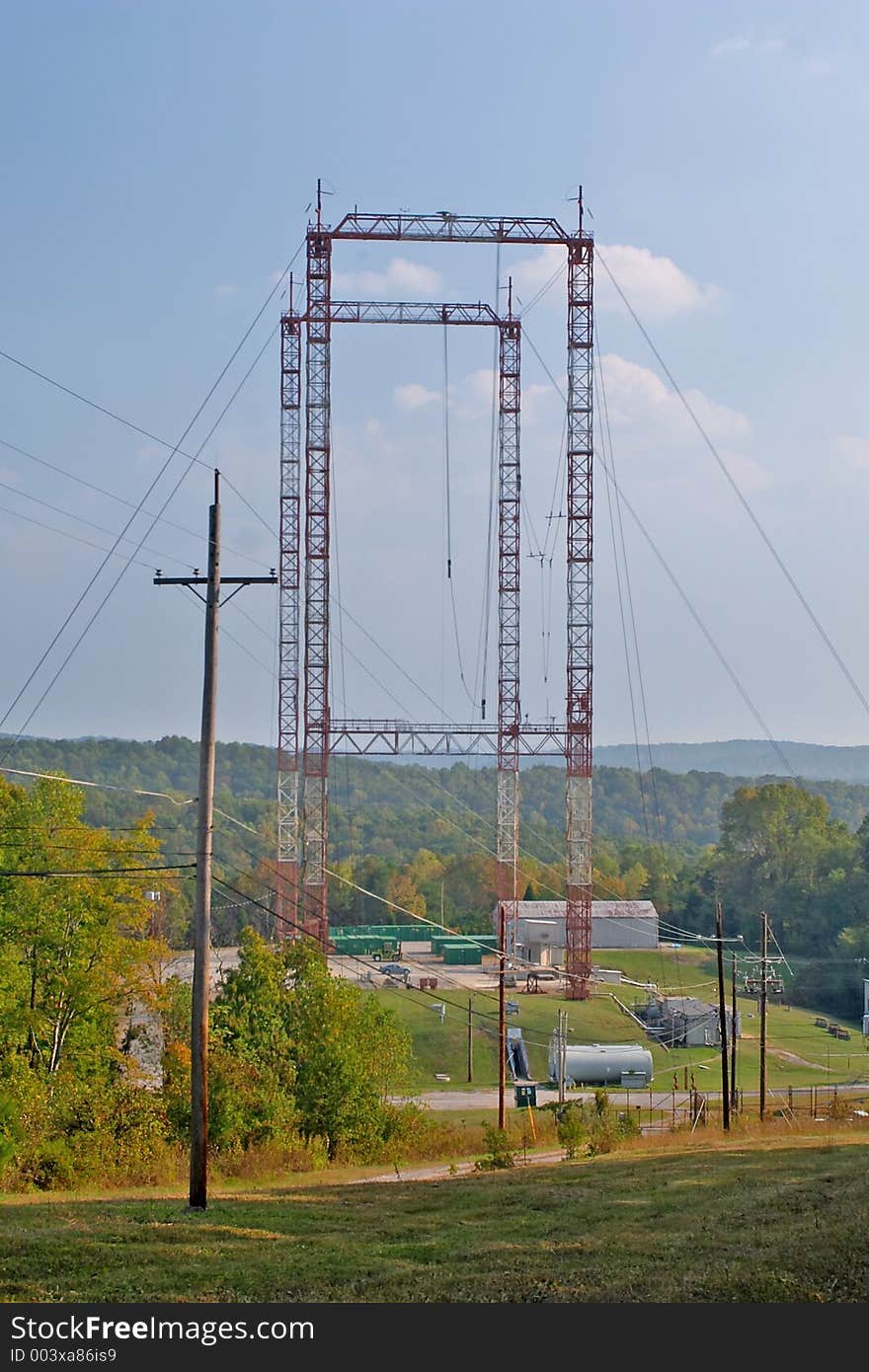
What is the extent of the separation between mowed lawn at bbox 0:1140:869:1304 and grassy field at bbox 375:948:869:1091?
3459cm

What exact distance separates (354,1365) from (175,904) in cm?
10111

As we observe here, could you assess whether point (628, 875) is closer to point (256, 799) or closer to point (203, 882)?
point (256, 799)

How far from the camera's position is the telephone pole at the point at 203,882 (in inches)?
646

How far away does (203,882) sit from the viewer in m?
17.0

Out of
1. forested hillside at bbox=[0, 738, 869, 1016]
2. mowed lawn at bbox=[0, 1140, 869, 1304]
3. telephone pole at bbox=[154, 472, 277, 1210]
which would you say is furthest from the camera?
forested hillside at bbox=[0, 738, 869, 1016]

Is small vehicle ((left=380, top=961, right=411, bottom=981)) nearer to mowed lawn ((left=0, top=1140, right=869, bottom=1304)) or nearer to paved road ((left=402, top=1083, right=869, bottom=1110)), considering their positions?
paved road ((left=402, top=1083, right=869, bottom=1110))

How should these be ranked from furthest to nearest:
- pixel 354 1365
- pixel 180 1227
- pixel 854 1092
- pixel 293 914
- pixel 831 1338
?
pixel 293 914 < pixel 854 1092 < pixel 180 1227 < pixel 831 1338 < pixel 354 1365

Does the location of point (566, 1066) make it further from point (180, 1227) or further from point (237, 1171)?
point (180, 1227)

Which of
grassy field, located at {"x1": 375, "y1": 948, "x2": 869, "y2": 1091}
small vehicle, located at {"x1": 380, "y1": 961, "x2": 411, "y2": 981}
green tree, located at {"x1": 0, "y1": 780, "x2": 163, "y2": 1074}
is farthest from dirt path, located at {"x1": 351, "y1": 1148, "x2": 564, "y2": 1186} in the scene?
small vehicle, located at {"x1": 380, "y1": 961, "x2": 411, "y2": 981}

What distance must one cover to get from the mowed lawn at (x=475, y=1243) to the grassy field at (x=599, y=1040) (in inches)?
1362

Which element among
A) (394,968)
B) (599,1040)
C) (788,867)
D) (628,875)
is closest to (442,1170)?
(599,1040)

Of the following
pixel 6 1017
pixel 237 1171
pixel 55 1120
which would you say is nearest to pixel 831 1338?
pixel 237 1171

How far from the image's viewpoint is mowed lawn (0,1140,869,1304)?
10.8 meters

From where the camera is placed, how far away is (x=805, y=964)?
92250mm
